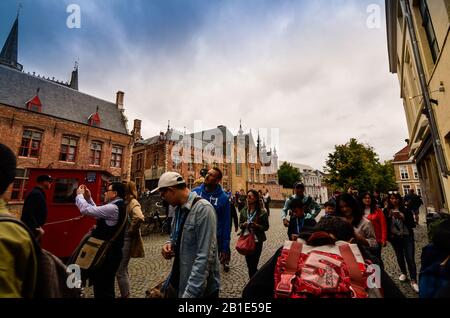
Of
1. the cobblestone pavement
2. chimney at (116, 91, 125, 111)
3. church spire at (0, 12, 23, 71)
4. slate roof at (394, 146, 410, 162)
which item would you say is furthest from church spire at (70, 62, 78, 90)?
slate roof at (394, 146, 410, 162)

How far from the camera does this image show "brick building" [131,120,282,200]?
105ft

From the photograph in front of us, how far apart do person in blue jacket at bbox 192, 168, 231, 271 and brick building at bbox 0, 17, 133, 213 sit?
788 inches

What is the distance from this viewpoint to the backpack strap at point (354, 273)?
1.31 meters

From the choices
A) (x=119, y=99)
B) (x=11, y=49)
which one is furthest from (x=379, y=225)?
(x=11, y=49)

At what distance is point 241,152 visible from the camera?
148ft

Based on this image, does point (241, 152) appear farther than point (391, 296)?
Yes

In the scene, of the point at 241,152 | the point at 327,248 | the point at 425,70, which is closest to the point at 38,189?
the point at 327,248

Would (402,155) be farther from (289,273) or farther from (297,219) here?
(289,273)

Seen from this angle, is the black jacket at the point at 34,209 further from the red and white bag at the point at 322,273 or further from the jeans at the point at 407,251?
the jeans at the point at 407,251

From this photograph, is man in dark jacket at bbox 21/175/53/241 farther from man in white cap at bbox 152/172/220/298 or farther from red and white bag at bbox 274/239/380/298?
red and white bag at bbox 274/239/380/298

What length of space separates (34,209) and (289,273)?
15.4 feet

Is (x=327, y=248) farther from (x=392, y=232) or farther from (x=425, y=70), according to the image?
(x=425, y=70)
